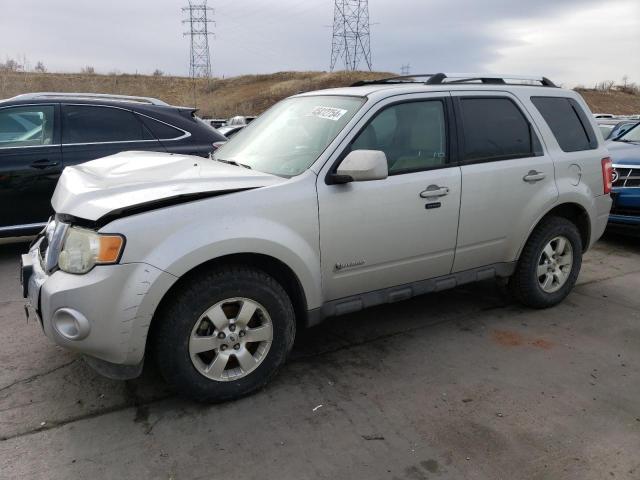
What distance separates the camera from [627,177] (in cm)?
673

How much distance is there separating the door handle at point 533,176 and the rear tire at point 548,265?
416 millimetres

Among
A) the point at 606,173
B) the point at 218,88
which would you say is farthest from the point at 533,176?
the point at 218,88

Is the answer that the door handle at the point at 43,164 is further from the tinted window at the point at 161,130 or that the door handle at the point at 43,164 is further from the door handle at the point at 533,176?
the door handle at the point at 533,176

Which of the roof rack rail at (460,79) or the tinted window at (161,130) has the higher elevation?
the roof rack rail at (460,79)

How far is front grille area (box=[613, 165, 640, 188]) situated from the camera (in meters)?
6.65

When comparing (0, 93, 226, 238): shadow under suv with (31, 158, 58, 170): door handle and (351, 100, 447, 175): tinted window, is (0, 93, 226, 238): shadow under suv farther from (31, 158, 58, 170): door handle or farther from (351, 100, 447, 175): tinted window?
(351, 100, 447, 175): tinted window

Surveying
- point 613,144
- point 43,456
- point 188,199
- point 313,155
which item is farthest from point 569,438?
point 613,144

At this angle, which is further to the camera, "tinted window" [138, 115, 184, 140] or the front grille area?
the front grille area

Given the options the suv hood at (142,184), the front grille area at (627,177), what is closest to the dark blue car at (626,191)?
the front grille area at (627,177)

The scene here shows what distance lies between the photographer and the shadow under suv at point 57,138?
5555 millimetres

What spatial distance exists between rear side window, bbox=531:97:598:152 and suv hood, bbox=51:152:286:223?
2.55 metres

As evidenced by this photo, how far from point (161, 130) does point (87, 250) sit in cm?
394

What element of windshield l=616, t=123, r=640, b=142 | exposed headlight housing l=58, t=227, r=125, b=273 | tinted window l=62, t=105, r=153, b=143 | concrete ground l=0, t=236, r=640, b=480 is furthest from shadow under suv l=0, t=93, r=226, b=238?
windshield l=616, t=123, r=640, b=142

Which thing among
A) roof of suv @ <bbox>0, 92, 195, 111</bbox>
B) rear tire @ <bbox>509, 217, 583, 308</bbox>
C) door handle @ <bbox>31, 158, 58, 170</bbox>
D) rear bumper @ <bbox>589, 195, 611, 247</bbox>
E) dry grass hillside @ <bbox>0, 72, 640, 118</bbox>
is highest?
dry grass hillside @ <bbox>0, 72, 640, 118</bbox>
